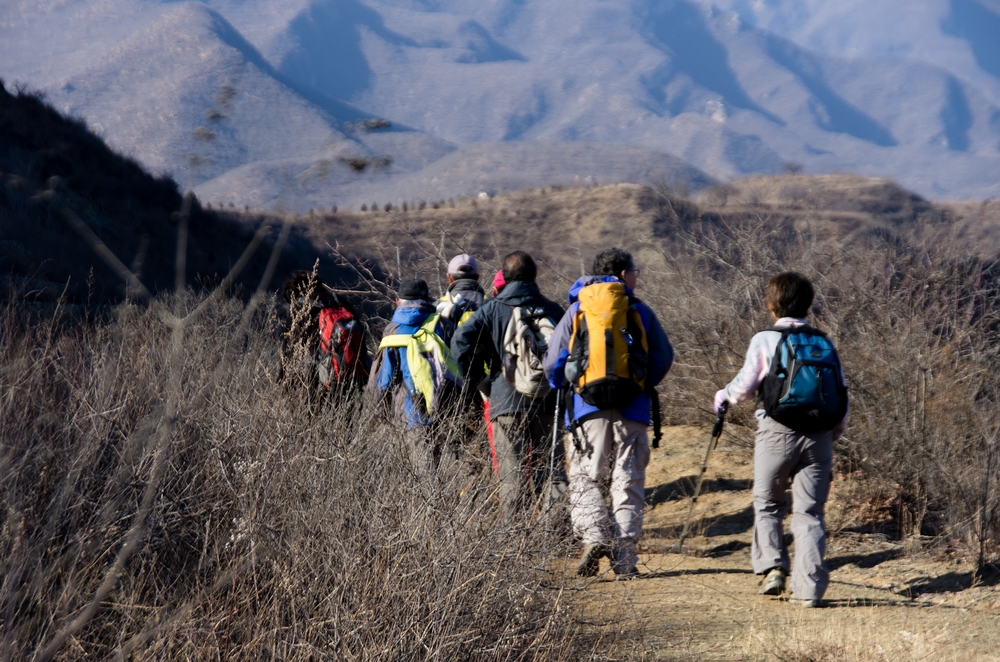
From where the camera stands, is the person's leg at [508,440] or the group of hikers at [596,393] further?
the person's leg at [508,440]

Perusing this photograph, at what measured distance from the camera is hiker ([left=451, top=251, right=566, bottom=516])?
196 inches

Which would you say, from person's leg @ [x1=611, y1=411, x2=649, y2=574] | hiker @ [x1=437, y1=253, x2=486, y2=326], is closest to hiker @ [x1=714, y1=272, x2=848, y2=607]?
person's leg @ [x1=611, y1=411, x2=649, y2=574]

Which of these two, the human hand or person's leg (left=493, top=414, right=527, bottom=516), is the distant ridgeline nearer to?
person's leg (left=493, top=414, right=527, bottom=516)

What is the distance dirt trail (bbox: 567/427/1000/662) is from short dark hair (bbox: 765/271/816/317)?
1420 mm

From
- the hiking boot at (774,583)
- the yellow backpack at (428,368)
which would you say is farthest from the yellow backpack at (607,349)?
the hiking boot at (774,583)

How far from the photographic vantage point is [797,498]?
170 inches

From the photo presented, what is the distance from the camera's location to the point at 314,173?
1.82 m

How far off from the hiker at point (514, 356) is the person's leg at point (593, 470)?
0.24 m

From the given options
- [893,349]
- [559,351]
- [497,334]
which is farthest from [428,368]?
[893,349]

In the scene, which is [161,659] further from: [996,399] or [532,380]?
[996,399]

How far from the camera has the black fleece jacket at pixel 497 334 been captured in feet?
16.6

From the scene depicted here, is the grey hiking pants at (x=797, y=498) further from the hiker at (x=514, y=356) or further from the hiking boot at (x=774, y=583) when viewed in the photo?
the hiker at (x=514, y=356)

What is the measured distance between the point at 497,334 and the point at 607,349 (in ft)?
2.65

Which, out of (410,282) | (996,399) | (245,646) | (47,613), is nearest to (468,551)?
(245,646)
